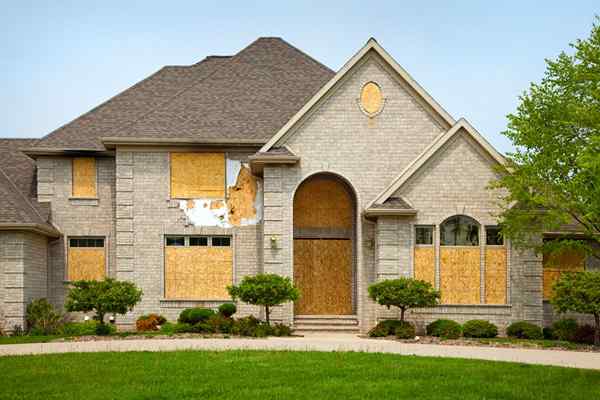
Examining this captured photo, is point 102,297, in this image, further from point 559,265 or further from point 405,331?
point 559,265

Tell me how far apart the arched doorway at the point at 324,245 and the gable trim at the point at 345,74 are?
2235mm

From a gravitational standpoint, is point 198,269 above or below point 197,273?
above

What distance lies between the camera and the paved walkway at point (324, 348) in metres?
19.4

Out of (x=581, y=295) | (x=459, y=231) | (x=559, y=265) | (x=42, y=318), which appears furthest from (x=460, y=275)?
(x=42, y=318)

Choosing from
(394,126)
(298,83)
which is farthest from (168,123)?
(394,126)

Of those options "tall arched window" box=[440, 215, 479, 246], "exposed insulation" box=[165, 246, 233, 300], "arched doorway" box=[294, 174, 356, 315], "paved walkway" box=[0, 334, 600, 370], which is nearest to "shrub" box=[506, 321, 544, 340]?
"tall arched window" box=[440, 215, 479, 246]

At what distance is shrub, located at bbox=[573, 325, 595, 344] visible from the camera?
25.7m

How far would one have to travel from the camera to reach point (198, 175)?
29406mm

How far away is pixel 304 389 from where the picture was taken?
14383 millimetres

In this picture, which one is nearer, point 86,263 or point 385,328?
point 385,328

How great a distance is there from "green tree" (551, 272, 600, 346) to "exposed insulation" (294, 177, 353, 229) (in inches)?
304

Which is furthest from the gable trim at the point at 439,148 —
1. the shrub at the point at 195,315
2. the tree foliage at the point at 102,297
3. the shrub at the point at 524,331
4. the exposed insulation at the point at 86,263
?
the exposed insulation at the point at 86,263

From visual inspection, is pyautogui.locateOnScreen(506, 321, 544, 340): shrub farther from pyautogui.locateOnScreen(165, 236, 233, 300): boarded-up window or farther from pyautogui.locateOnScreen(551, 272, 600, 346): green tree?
pyautogui.locateOnScreen(165, 236, 233, 300): boarded-up window

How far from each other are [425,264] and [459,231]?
152cm
